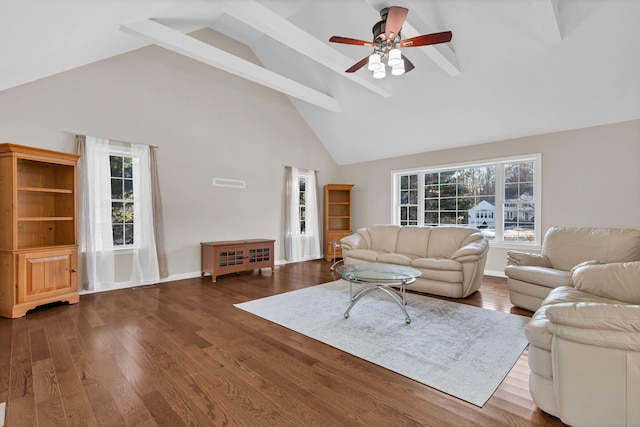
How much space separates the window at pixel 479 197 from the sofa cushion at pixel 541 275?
78.2 inches

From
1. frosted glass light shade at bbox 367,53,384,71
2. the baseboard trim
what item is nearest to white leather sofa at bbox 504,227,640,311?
Answer: the baseboard trim

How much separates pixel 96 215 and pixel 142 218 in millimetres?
601

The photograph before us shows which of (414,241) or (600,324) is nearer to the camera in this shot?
(600,324)

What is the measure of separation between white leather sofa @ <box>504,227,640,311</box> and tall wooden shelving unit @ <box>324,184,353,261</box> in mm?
4201

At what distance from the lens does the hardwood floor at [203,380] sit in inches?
66.0

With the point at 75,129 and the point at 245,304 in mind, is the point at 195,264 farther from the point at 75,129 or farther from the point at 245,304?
the point at 75,129

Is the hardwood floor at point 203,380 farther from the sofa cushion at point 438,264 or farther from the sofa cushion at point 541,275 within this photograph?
the sofa cushion at point 438,264

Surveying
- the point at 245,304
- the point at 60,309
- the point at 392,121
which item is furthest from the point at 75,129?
the point at 392,121

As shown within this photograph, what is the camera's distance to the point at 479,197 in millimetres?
5797

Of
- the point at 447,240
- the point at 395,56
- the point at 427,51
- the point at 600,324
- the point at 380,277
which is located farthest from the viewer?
the point at 447,240

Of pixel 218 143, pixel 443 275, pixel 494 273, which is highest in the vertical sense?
pixel 218 143

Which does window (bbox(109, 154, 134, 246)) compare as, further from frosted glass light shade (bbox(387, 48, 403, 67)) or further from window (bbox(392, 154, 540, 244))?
window (bbox(392, 154, 540, 244))

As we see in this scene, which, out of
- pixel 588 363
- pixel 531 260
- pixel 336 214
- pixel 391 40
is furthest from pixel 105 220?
pixel 531 260

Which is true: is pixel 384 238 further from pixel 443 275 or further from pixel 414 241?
pixel 443 275
